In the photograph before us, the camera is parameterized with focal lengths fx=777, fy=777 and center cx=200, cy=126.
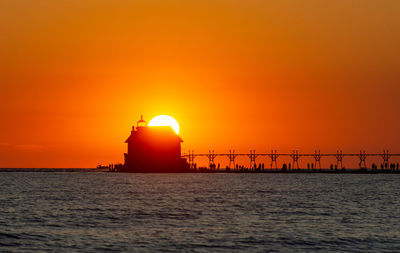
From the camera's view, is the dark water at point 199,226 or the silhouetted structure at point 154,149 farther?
the silhouetted structure at point 154,149

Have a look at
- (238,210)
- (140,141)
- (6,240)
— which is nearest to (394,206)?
(238,210)

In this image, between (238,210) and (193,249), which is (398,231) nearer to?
(193,249)

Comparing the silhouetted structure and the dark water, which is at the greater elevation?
the silhouetted structure

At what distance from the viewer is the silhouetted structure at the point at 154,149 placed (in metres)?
173

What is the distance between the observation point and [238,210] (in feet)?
189

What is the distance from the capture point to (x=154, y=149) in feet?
577

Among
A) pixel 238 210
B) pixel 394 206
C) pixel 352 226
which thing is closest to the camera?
pixel 352 226

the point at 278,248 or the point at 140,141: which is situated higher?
the point at 140,141

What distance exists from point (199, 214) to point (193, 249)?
18039 mm

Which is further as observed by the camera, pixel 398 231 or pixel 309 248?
pixel 398 231

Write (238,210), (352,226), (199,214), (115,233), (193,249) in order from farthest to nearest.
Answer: (238,210)
(199,214)
(352,226)
(115,233)
(193,249)

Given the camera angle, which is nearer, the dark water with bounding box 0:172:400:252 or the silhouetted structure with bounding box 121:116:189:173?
→ the dark water with bounding box 0:172:400:252

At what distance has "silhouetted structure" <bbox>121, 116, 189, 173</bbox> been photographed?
173250 millimetres

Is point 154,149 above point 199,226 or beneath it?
above
